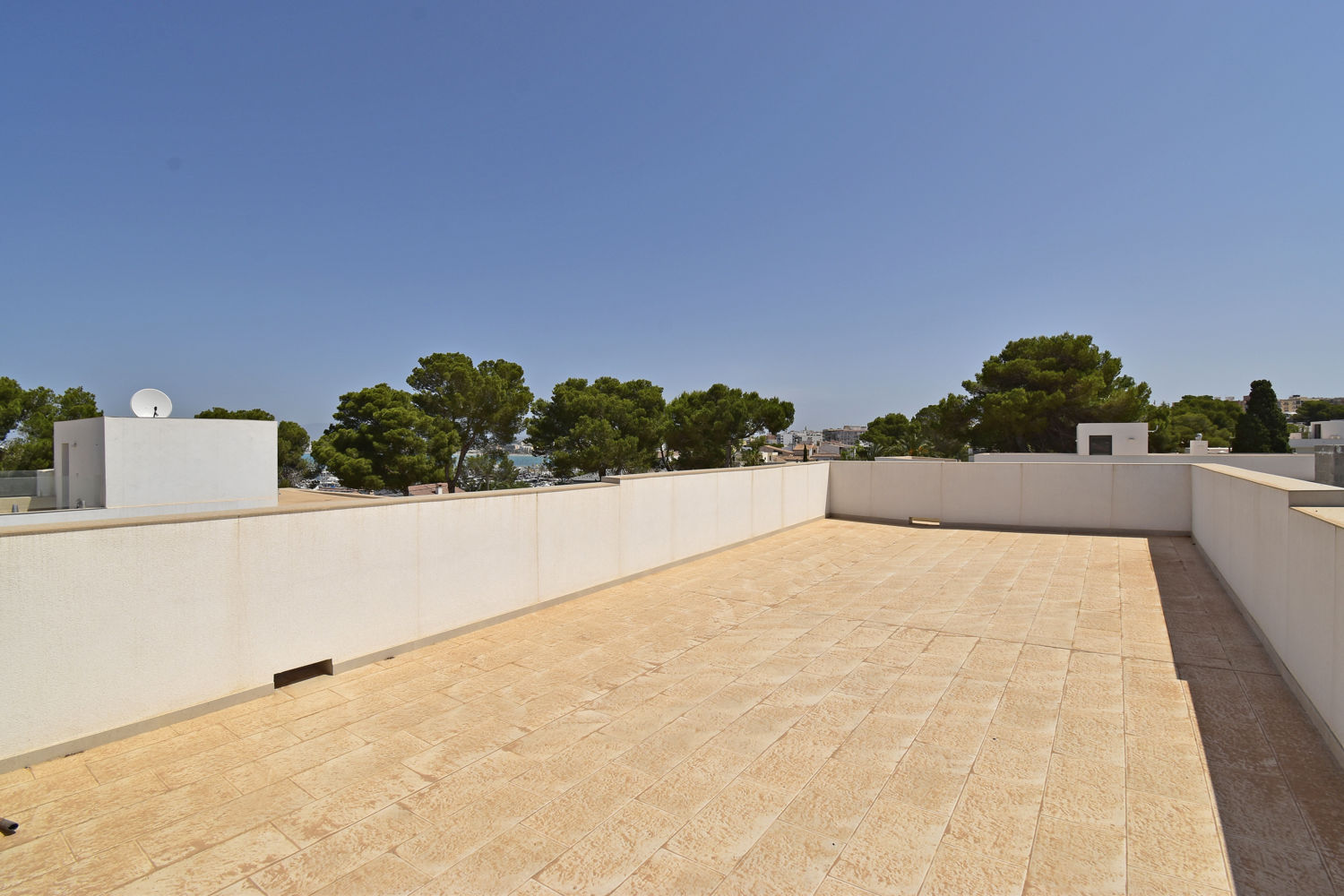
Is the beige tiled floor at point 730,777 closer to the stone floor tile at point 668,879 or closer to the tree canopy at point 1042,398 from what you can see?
the stone floor tile at point 668,879

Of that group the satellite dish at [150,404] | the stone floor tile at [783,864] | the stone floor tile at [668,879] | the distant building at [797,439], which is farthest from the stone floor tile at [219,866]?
the distant building at [797,439]

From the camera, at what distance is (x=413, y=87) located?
10.5 meters

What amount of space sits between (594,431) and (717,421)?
17.6 feet

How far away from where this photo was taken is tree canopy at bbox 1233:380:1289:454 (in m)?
29.8

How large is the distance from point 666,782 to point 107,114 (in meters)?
16.2

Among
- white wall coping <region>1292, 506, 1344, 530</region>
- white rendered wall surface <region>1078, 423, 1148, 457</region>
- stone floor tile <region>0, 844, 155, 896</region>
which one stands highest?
white rendered wall surface <region>1078, 423, 1148, 457</region>

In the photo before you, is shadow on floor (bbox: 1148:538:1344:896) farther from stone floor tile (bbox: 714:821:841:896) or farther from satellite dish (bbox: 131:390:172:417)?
satellite dish (bbox: 131:390:172:417)

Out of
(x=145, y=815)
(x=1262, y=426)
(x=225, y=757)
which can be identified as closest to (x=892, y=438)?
(x=1262, y=426)

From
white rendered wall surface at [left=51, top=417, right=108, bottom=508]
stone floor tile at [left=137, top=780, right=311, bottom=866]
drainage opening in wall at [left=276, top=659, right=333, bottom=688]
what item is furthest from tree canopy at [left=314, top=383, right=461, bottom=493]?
stone floor tile at [left=137, top=780, right=311, bottom=866]

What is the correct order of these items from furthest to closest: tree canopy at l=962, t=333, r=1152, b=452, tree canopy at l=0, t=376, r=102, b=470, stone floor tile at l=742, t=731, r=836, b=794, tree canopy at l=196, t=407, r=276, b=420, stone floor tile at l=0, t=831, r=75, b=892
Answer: tree canopy at l=196, t=407, r=276, b=420 → tree canopy at l=962, t=333, r=1152, b=452 → tree canopy at l=0, t=376, r=102, b=470 → stone floor tile at l=742, t=731, r=836, b=794 → stone floor tile at l=0, t=831, r=75, b=892

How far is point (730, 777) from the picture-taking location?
2432mm

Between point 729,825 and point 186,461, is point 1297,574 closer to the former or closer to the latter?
point 729,825

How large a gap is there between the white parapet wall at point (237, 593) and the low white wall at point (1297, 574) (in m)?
4.75

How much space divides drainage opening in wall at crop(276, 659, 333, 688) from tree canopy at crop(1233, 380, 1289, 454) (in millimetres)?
40977
